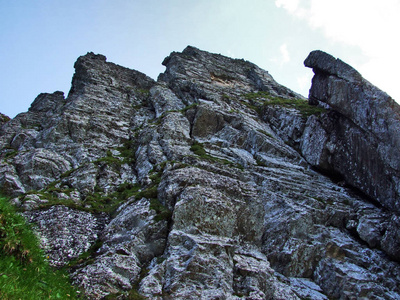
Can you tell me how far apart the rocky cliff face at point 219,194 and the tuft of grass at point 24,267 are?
1.26 metres

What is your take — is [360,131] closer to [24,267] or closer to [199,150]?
[199,150]

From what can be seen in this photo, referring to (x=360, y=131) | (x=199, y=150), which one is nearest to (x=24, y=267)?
(x=199, y=150)

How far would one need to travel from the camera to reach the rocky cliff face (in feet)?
50.8

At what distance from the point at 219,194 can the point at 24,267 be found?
10.7m

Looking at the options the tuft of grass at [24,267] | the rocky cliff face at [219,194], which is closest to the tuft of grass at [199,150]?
the rocky cliff face at [219,194]

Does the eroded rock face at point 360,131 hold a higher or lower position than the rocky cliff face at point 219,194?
higher

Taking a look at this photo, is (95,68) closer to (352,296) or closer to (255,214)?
(255,214)

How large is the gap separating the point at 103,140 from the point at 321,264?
72.3 feet

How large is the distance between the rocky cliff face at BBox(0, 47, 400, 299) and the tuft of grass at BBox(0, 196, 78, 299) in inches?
49.8

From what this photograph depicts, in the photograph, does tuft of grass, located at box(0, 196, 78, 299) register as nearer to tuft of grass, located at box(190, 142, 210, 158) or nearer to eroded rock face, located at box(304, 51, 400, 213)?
tuft of grass, located at box(190, 142, 210, 158)

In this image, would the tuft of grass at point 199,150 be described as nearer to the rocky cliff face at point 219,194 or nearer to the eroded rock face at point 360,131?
the rocky cliff face at point 219,194

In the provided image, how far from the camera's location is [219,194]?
62.9 feet

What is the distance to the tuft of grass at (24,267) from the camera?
10452 mm

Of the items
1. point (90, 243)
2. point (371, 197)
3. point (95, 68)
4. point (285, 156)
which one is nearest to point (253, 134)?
point (285, 156)
